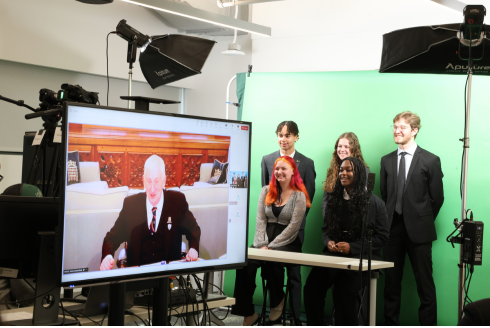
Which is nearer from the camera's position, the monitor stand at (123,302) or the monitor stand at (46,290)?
the monitor stand at (123,302)

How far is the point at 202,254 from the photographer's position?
1.71m

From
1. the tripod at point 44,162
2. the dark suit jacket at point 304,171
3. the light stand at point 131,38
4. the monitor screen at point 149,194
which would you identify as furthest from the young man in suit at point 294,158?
the monitor screen at point 149,194

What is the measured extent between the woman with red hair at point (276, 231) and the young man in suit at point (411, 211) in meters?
0.91

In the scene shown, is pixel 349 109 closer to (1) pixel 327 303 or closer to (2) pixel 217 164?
(1) pixel 327 303

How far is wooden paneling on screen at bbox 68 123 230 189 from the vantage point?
4.69ft

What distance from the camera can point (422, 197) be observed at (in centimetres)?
441

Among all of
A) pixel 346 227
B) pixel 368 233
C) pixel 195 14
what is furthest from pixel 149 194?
pixel 195 14

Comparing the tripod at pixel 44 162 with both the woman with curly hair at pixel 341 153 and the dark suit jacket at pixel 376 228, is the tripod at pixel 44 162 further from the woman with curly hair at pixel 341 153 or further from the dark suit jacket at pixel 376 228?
the woman with curly hair at pixel 341 153

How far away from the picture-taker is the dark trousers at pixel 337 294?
11.7 feet

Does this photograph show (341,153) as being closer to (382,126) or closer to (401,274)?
(382,126)

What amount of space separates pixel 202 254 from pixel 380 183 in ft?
10.9

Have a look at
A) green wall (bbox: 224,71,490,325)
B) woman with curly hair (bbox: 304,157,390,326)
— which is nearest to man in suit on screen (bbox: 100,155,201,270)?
woman with curly hair (bbox: 304,157,390,326)

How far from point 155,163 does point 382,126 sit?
3658mm

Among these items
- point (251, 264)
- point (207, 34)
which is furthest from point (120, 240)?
point (207, 34)
